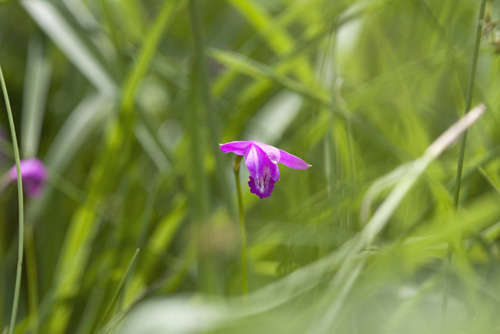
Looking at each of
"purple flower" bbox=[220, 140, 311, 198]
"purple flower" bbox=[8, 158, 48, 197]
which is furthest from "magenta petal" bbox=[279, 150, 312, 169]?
"purple flower" bbox=[8, 158, 48, 197]

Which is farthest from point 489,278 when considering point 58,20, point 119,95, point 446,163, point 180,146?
point 58,20

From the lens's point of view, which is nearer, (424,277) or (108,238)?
(424,277)

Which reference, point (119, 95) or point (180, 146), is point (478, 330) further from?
point (119, 95)

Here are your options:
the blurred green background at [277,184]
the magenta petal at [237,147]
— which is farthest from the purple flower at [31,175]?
the magenta petal at [237,147]

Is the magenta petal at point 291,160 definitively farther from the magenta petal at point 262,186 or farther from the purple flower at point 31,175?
the purple flower at point 31,175

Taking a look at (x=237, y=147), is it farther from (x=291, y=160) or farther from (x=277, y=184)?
(x=277, y=184)

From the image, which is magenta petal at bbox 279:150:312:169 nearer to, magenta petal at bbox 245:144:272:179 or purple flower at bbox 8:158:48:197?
magenta petal at bbox 245:144:272:179

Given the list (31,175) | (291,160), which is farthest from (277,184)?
(291,160)
